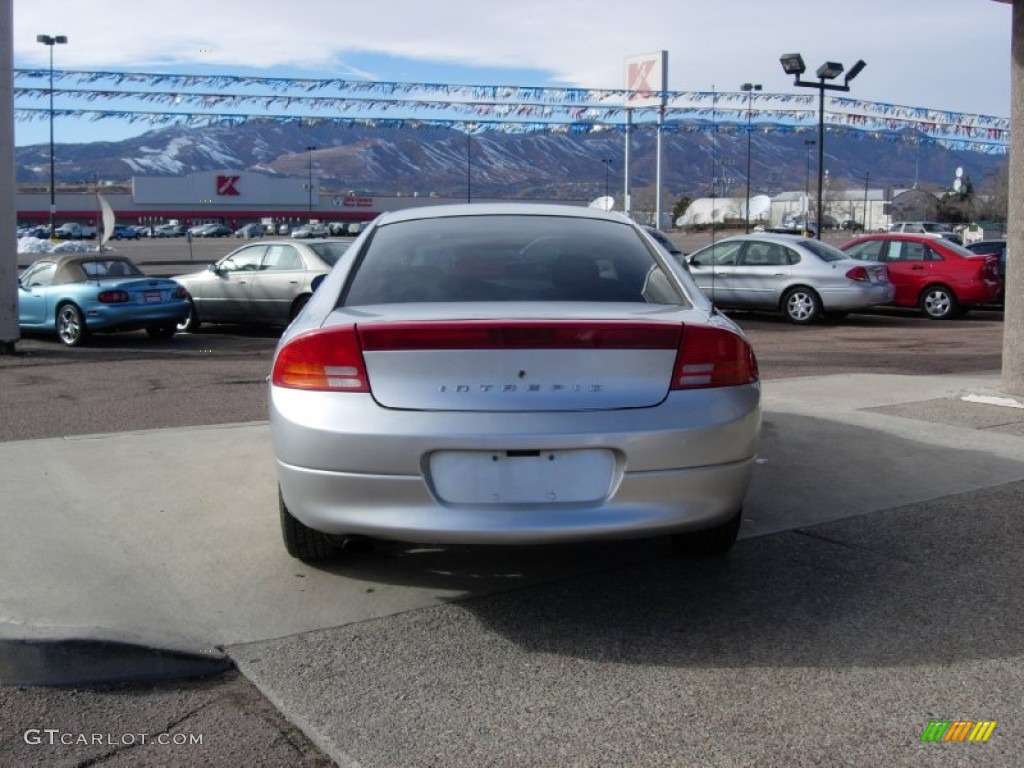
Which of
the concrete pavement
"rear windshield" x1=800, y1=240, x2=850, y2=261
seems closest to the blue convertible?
the concrete pavement

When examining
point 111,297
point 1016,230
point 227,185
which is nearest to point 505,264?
point 1016,230

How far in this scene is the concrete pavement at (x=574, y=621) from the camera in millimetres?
3105

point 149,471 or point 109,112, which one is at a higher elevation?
point 109,112

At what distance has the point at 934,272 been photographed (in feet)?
61.9

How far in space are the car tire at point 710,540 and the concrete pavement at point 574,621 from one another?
0.06 meters

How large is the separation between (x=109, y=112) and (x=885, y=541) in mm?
44686

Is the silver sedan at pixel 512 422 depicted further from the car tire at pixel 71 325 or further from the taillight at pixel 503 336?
the car tire at pixel 71 325

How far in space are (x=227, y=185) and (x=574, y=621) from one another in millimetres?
120744

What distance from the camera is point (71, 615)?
12.6 ft

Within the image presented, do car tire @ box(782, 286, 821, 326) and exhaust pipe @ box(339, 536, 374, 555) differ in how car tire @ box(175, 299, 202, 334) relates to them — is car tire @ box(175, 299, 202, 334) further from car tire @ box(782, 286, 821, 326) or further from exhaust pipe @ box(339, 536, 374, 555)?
exhaust pipe @ box(339, 536, 374, 555)

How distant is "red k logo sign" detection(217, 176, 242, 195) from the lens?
117625 millimetres

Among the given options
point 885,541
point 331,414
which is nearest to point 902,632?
point 885,541

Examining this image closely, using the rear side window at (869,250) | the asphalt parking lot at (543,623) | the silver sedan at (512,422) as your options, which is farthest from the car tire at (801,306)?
the silver sedan at (512,422)

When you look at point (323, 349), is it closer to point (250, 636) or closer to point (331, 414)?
point (331, 414)
